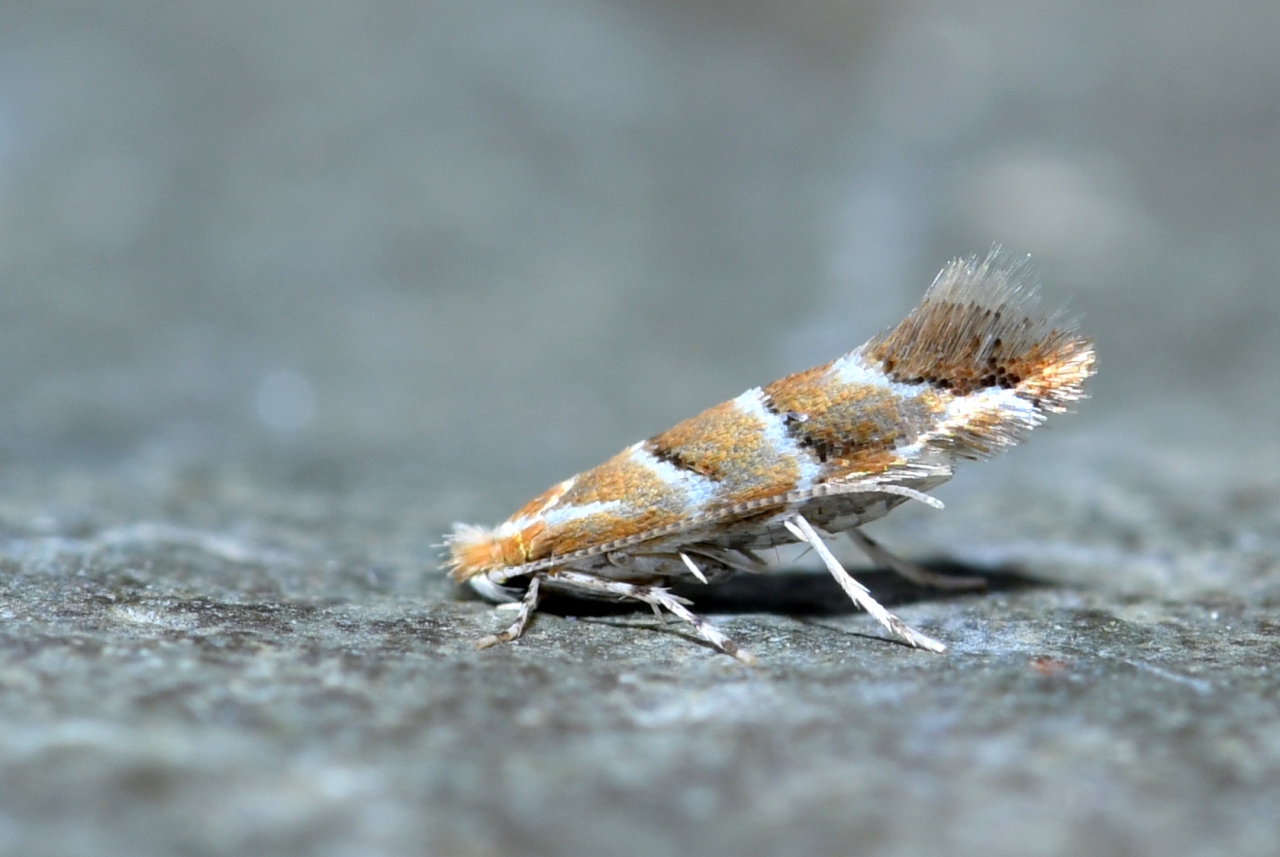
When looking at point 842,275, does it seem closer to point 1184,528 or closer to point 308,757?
point 1184,528

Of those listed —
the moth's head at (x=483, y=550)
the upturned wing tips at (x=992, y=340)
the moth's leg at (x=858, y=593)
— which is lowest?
the moth's leg at (x=858, y=593)

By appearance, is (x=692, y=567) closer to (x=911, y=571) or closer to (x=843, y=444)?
(x=843, y=444)

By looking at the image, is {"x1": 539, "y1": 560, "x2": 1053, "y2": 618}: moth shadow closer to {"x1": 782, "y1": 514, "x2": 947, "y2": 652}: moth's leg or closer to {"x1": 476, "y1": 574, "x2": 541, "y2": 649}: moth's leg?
{"x1": 476, "y1": 574, "x2": 541, "y2": 649}: moth's leg

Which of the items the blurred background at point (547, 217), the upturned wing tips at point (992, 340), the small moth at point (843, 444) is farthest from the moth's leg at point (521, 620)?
the blurred background at point (547, 217)

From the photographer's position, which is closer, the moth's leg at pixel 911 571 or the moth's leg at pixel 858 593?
the moth's leg at pixel 858 593

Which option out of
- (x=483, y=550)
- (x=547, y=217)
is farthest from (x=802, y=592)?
(x=547, y=217)

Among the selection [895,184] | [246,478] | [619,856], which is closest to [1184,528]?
[619,856]

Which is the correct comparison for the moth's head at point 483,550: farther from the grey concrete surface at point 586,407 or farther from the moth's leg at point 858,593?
the moth's leg at point 858,593
